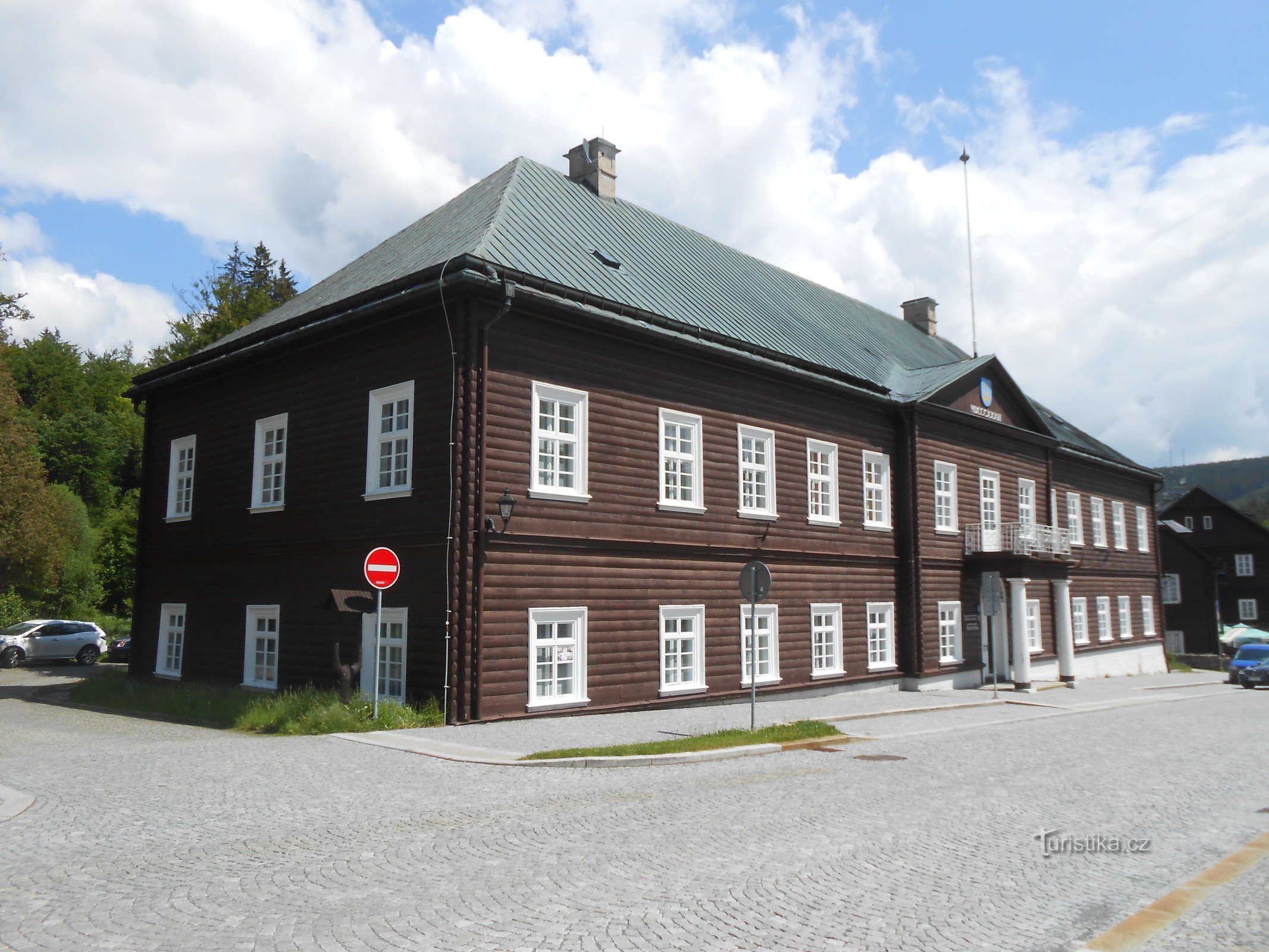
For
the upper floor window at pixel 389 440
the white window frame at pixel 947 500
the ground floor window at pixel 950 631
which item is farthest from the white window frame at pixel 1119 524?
the upper floor window at pixel 389 440

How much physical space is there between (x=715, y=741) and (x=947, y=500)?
51.7 feet

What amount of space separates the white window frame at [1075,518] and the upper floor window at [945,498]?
31.3ft

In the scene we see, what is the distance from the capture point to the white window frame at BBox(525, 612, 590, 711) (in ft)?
53.0

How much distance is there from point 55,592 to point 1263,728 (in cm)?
4903

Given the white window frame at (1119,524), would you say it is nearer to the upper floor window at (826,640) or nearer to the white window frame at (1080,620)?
the white window frame at (1080,620)

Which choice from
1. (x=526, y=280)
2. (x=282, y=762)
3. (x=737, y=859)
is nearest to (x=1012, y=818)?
(x=737, y=859)

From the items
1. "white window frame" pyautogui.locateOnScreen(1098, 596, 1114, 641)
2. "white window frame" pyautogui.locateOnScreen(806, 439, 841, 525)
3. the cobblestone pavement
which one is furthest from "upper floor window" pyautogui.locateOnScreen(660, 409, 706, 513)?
"white window frame" pyautogui.locateOnScreen(1098, 596, 1114, 641)

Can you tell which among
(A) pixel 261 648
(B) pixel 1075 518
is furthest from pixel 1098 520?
(A) pixel 261 648

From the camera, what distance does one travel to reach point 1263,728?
58.7 feet

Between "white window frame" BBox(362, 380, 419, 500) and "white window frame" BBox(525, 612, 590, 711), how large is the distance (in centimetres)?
220

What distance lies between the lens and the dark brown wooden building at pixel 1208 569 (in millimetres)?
56438

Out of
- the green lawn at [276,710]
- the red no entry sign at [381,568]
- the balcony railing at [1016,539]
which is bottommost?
the green lawn at [276,710]

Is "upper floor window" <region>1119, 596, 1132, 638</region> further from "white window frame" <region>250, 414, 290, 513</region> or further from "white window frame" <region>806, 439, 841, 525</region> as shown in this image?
"white window frame" <region>250, 414, 290, 513</region>

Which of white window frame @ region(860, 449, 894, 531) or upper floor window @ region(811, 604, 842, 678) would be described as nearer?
upper floor window @ region(811, 604, 842, 678)
